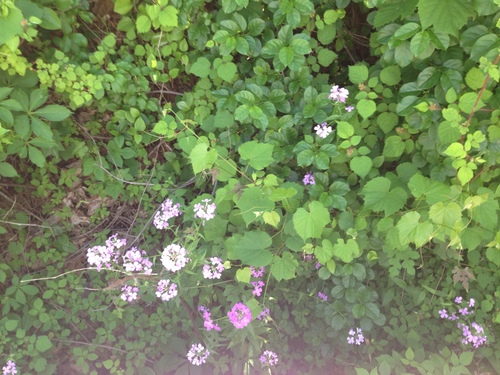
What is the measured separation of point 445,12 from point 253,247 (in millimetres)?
1150

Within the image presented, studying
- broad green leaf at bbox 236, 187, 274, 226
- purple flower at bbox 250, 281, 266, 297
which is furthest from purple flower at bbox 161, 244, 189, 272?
purple flower at bbox 250, 281, 266, 297

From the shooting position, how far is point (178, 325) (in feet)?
8.44

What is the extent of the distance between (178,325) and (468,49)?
93.6 inches

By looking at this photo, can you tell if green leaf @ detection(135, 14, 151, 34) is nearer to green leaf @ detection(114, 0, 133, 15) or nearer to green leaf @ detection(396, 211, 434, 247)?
green leaf @ detection(114, 0, 133, 15)

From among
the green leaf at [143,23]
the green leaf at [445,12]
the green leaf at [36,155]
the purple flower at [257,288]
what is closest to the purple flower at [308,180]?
the purple flower at [257,288]

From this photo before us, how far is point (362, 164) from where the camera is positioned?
1536 mm

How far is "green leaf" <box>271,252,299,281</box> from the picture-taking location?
5.42ft

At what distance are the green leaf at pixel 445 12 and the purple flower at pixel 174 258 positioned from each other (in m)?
1.30

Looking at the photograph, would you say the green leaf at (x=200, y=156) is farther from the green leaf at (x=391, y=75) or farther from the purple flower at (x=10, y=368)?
the purple flower at (x=10, y=368)

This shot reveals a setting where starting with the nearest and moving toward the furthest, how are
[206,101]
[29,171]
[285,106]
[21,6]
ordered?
1. [21,6]
2. [285,106]
3. [206,101]
4. [29,171]

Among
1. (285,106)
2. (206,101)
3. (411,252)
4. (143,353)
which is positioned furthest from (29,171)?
(411,252)

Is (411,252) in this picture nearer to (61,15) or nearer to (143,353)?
(143,353)

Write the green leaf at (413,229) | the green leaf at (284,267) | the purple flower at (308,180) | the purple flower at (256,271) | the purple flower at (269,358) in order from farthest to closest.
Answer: the purple flower at (269,358) → the purple flower at (256,271) → the purple flower at (308,180) → the green leaf at (284,267) → the green leaf at (413,229)

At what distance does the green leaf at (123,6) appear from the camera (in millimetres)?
1698
